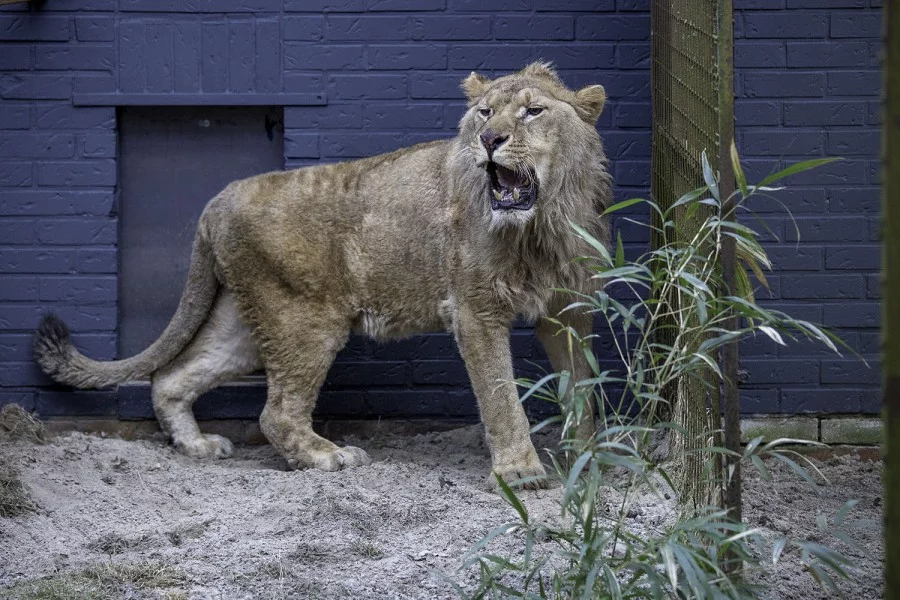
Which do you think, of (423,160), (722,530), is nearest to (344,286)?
(423,160)

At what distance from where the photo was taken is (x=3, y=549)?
427cm

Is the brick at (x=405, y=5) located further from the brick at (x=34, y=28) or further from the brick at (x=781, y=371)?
the brick at (x=781, y=371)

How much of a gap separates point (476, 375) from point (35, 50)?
3.10 m

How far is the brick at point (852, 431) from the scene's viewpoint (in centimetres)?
575

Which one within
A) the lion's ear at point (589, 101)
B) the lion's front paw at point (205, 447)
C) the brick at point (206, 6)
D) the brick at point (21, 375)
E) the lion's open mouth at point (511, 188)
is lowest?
the lion's front paw at point (205, 447)

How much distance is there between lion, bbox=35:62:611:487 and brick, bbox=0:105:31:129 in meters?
1.08

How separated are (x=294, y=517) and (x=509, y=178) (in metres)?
1.79

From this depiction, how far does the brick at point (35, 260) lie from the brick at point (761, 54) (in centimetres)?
379

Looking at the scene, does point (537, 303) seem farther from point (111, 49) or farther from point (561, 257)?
point (111, 49)

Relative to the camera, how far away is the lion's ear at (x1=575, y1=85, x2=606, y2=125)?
524 centimetres

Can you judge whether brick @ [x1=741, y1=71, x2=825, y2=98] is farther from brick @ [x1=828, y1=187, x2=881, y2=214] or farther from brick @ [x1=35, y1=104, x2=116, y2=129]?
brick @ [x1=35, y1=104, x2=116, y2=129]

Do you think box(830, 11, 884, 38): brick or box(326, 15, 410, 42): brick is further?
box(326, 15, 410, 42): brick

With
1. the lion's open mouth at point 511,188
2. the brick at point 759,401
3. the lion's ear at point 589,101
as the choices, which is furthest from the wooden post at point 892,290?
the brick at point 759,401

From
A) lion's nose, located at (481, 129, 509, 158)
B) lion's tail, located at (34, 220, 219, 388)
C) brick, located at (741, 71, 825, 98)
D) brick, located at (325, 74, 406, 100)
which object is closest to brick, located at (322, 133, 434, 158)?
brick, located at (325, 74, 406, 100)
